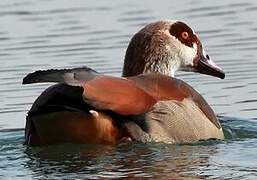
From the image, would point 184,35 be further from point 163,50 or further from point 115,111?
point 115,111

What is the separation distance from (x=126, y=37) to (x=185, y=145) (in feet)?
17.5

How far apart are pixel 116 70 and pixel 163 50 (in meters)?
2.01

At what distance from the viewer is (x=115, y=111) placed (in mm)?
10688

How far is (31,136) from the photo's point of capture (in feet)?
37.4

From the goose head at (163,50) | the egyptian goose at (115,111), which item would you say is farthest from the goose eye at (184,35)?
the egyptian goose at (115,111)

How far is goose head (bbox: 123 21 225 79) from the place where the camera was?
41.8 feet

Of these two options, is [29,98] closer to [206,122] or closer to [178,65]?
[178,65]

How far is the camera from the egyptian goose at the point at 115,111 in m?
10.6

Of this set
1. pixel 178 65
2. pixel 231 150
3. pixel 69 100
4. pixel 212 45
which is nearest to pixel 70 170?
pixel 69 100

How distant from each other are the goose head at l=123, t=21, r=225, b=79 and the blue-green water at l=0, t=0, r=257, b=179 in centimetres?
63

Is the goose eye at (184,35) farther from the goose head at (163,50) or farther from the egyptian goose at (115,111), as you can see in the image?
the egyptian goose at (115,111)

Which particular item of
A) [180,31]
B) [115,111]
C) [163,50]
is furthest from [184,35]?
[115,111]

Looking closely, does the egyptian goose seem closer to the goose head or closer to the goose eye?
the goose head

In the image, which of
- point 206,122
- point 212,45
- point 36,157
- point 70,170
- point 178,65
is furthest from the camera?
point 212,45
